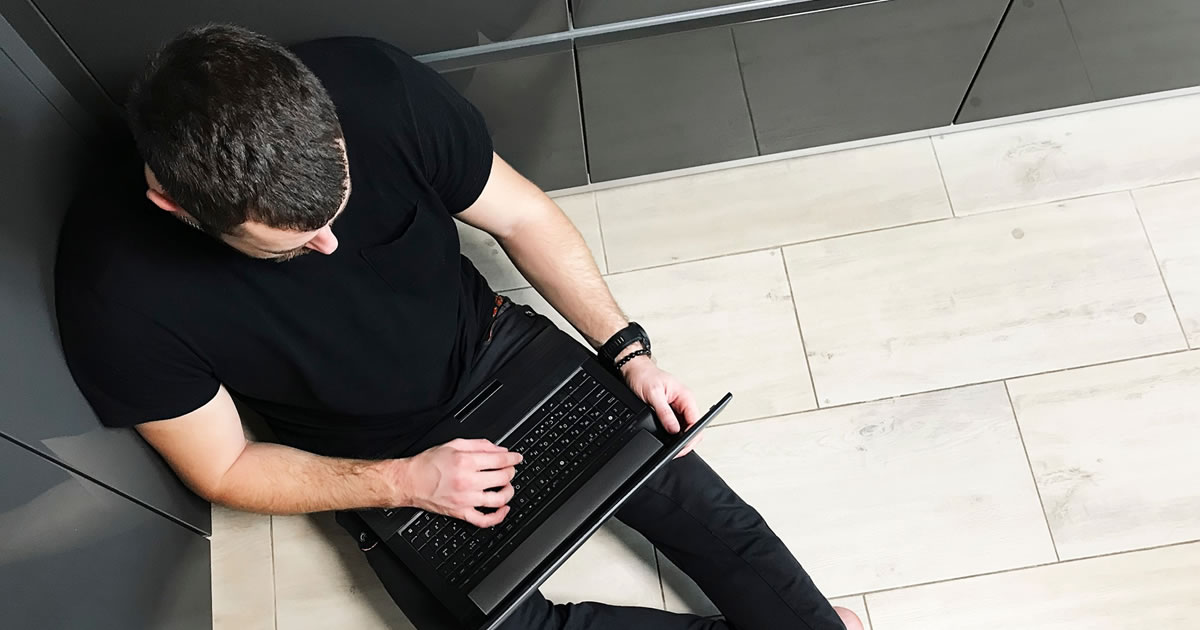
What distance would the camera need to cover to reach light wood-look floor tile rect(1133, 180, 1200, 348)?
1.66m

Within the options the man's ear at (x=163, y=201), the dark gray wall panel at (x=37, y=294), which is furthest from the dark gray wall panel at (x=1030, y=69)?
the dark gray wall panel at (x=37, y=294)

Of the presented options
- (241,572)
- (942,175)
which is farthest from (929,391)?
(241,572)

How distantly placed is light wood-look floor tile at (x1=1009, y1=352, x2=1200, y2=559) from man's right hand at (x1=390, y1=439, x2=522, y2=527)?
888 millimetres

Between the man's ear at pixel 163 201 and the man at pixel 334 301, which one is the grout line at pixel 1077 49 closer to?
the man at pixel 334 301

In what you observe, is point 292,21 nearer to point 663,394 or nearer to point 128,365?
point 128,365

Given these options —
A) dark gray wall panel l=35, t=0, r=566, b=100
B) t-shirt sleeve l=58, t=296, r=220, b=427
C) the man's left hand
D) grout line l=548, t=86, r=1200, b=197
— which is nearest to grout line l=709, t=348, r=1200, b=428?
the man's left hand

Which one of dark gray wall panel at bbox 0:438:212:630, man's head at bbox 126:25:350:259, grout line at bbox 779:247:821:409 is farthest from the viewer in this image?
grout line at bbox 779:247:821:409

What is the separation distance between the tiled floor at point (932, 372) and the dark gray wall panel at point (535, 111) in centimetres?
11

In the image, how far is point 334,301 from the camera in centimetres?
112

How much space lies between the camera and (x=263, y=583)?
1.56 m

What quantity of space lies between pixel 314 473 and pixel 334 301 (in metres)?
0.27

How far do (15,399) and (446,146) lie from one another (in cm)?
53

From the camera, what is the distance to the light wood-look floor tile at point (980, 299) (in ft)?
5.35

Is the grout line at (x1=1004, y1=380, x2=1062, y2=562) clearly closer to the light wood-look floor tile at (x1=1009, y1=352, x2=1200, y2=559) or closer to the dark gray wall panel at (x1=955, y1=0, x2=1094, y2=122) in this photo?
the light wood-look floor tile at (x1=1009, y1=352, x2=1200, y2=559)
